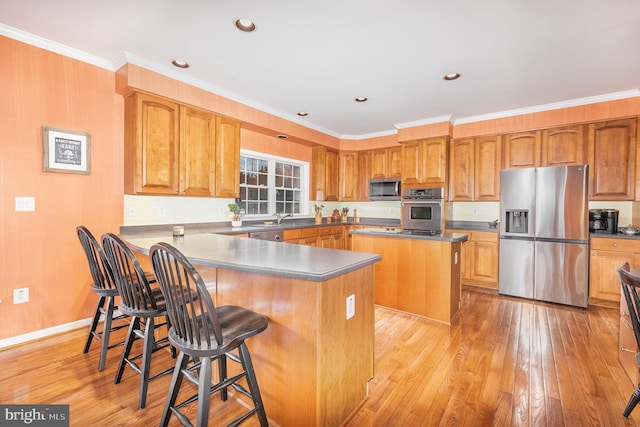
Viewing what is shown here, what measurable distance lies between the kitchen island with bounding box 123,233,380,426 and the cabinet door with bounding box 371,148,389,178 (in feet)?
12.7

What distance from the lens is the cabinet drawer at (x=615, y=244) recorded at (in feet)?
10.7

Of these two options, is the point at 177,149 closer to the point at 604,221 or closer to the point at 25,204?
the point at 25,204

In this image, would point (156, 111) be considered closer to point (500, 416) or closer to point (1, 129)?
point (1, 129)

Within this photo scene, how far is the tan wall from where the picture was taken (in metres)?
2.37

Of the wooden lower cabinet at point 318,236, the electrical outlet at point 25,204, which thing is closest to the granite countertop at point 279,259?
the electrical outlet at point 25,204

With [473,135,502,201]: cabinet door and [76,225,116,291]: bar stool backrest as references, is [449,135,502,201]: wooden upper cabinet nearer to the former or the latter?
[473,135,502,201]: cabinet door

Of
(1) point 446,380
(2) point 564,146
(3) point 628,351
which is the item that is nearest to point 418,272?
(1) point 446,380

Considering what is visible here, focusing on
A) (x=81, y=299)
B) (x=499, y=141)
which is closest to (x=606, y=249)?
(x=499, y=141)

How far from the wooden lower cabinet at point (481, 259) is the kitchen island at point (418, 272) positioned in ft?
4.16

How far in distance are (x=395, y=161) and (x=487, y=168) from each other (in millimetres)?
1509

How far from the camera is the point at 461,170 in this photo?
4.61 metres

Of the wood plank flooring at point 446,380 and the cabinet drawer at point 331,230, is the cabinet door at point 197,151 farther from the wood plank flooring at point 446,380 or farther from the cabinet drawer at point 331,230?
the cabinet drawer at point 331,230

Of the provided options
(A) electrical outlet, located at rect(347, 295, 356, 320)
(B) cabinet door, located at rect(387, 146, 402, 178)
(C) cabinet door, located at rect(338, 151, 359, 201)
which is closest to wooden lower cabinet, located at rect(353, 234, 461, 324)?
(A) electrical outlet, located at rect(347, 295, 356, 320)

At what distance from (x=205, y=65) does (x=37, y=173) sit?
1792mm
